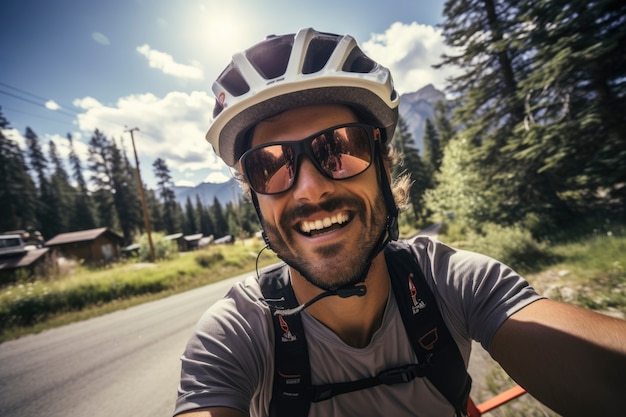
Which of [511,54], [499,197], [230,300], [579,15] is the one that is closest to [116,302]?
[230,300]

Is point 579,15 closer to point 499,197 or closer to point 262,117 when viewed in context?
point 499,197

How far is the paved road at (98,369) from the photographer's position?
452 centimetres

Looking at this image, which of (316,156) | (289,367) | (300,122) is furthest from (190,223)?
(289,367)

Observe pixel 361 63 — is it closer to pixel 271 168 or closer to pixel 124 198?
pixel 271 168

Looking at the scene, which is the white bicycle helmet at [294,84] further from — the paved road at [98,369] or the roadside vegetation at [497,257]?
the roadside vegetation at [497,257]

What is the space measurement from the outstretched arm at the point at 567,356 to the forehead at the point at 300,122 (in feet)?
6.07

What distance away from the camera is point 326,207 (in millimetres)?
1879

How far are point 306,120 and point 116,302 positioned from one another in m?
16.7

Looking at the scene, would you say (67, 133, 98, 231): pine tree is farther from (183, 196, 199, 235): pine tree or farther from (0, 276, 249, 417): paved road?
(0, 276, 249, 417): paved road

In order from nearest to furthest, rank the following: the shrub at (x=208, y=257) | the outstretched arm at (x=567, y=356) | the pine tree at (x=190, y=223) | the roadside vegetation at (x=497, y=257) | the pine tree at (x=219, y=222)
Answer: the outstretched arm at (x=567, y=356), the roadside vegetation at (x=497, y=257), the shrub at (x=208, y=257), the pine tree at (x=190, y=223), the pine tree at (x=219, y=222)

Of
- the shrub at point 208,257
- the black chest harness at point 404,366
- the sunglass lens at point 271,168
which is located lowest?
the shrub at point 208,257

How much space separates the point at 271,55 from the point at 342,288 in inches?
85.4

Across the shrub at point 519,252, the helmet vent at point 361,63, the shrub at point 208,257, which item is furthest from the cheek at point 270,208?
the shrub at point 208,257

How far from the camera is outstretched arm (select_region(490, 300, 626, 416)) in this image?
49.1 inches
